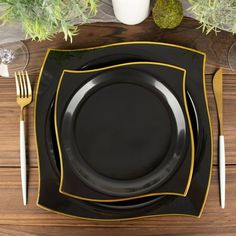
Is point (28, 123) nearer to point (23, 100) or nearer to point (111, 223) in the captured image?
point (23, 100)

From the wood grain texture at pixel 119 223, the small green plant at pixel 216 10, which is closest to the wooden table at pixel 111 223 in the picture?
the wood grain texture at pixel 119 223

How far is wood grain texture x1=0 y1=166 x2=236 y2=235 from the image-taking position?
63cm

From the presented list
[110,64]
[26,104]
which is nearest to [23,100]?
[26,104]

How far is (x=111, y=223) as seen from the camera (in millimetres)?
636

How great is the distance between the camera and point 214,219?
64 centimetres

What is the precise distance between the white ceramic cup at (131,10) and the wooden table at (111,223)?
2 cm

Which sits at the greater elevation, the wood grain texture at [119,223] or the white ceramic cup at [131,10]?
the white ceramic cup at [131,10]

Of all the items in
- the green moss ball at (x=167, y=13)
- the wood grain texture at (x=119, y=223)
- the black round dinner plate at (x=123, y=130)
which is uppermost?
the green moss ball at (x=167, y=13)

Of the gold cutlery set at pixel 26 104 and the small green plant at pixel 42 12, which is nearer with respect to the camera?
the small green plant at pixel 42 12

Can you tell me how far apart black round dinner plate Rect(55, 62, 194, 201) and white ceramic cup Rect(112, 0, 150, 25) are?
0.28 ft

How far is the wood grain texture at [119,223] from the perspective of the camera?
0.63 m

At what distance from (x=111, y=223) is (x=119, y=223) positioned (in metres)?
0.01

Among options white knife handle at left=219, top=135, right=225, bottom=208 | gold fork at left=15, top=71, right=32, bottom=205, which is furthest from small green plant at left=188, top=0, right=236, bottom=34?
gold fork at left=15, top=71, right=32, bottom=205

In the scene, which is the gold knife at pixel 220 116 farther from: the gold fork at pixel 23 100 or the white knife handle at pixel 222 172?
the gold fork at pixel 23 100
